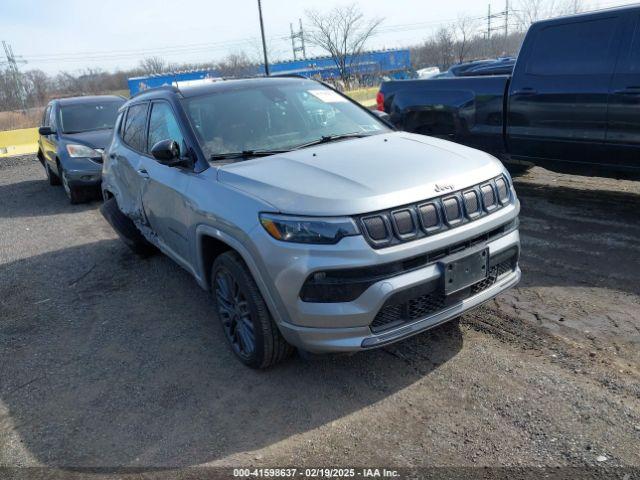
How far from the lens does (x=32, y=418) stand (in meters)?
3.19

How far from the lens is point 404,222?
9.03 ft

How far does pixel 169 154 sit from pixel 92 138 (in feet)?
20.3

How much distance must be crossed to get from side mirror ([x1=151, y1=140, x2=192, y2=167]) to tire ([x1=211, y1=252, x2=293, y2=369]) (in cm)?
77

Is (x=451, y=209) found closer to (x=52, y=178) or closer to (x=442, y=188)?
(x=442, y=188)

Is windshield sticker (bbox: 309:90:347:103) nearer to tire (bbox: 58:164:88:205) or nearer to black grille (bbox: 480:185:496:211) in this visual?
black grille (bbox: 480:185:496:211)

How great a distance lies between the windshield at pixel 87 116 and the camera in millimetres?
9508

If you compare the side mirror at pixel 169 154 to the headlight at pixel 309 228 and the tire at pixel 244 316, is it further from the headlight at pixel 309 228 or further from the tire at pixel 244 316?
the headlight at pixel 309 228

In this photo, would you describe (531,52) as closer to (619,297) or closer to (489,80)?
(489,80)

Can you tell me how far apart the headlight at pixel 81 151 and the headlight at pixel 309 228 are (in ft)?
22.6

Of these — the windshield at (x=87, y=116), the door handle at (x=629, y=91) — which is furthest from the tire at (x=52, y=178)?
the door handle at (x=629, y=91)

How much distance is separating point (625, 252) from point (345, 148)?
282cm

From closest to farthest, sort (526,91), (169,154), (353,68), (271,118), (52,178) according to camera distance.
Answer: (169,154) < (271,118) < (526,91) < (52,178) < (353,68)

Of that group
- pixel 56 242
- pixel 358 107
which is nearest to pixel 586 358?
pixel 358 107

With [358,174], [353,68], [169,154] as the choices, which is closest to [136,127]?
[169,154]
